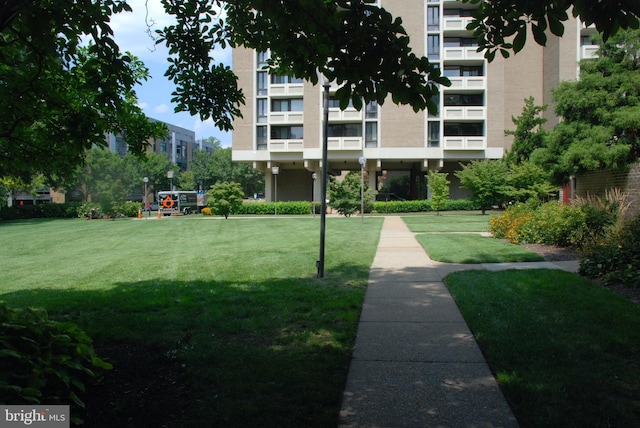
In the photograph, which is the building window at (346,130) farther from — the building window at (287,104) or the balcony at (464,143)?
the balcony at (464,143)

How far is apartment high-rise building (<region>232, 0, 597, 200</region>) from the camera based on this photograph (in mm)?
40688

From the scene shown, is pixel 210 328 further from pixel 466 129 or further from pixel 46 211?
pixel 46 211

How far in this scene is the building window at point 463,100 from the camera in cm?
4222

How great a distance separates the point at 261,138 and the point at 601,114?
3297 centimetres

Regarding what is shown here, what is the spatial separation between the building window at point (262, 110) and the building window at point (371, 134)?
9.38 m

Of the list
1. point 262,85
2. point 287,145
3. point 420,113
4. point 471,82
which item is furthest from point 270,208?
point 471,82

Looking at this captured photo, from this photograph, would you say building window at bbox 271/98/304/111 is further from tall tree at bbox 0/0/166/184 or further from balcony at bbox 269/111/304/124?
tall tree at bbox 0/0/166/184

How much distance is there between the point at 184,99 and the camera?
567cm

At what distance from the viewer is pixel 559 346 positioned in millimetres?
4699


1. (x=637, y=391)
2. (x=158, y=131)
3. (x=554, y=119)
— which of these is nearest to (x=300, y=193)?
(x=554, y=119)

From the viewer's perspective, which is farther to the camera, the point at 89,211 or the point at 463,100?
the point at 463,100

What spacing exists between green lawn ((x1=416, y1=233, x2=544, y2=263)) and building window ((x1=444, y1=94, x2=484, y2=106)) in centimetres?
3022

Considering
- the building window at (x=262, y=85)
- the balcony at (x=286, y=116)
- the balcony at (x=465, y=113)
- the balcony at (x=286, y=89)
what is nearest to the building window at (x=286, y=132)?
the balcony at (x=286, y=116)

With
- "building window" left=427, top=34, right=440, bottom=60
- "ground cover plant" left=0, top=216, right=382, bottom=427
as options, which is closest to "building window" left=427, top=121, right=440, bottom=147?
"building window" left=427, top=34, right=440, bottom=60
